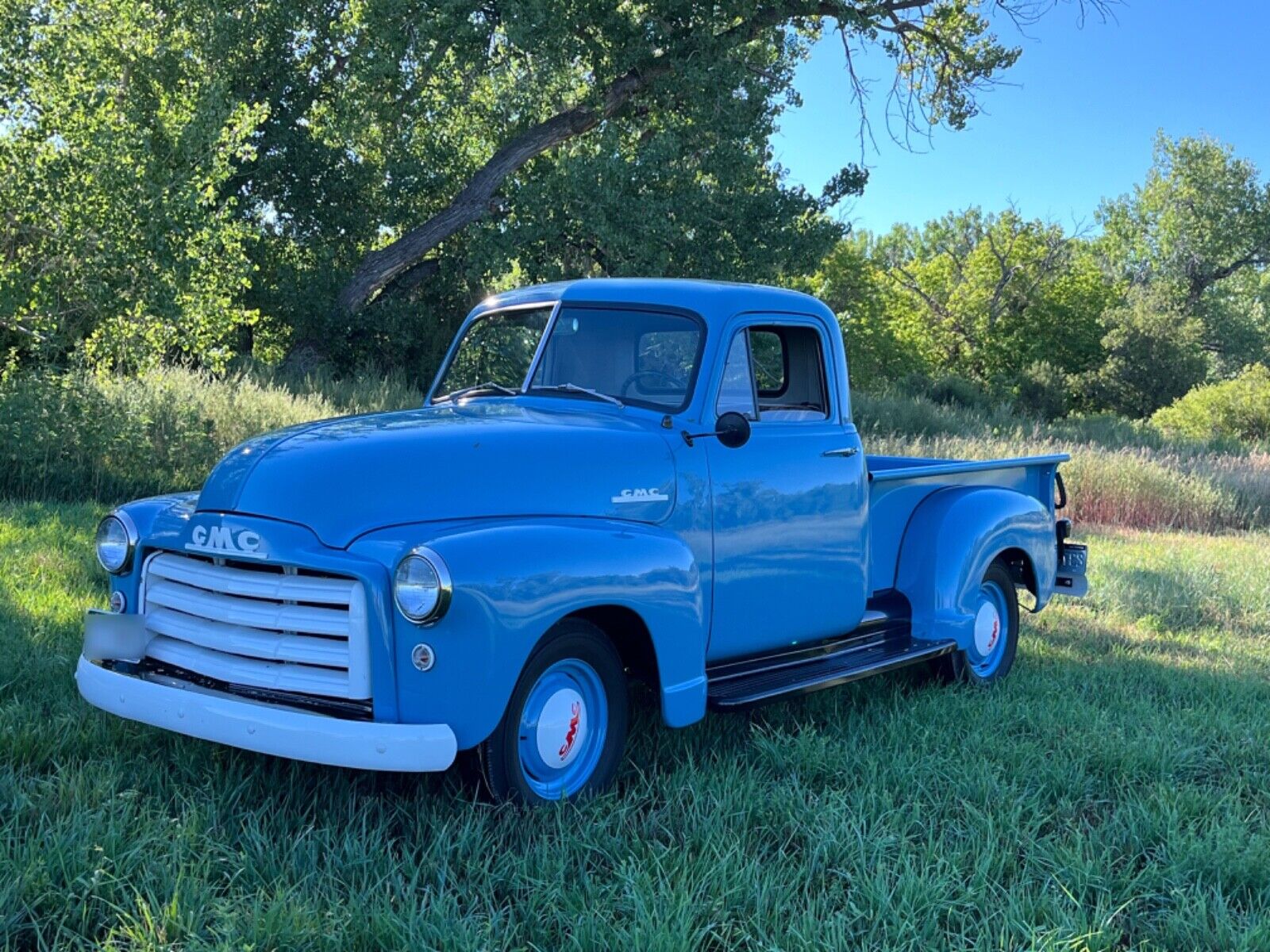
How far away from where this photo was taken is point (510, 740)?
346 centimetres

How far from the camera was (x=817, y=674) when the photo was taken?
14.8 feet

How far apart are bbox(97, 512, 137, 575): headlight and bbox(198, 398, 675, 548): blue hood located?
0.42 metres

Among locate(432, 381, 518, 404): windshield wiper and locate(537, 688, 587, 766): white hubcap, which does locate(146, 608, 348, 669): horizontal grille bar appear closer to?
locate(537, 688, 587, 766): white hubcap

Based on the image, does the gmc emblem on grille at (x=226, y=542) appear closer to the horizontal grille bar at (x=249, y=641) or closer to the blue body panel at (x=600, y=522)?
the blue body panel at (x=600, y=522)

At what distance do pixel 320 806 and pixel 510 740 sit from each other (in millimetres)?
709

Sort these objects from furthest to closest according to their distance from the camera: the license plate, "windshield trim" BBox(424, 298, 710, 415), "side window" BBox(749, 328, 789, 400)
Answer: the license plate, "side window" BBox(749, 328, 789, 400), "windshield trim" BBox(424, 298, 710, 415)

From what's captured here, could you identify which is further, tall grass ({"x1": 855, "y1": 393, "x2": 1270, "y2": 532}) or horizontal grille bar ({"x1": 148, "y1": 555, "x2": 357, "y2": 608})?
Answer: tall grass ({"x1": 855, "y1": 393, "x2": 1270, "y2": 532})

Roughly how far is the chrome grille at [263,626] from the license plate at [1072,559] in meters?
4.82

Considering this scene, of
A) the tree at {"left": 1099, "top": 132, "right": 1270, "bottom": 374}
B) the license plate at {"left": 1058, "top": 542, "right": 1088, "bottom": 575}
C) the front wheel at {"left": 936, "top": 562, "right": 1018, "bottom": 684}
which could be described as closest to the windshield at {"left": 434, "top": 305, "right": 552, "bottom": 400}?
the front wheel at {"left": 936, "top": 562, "right": 1018, "bottom": 684}

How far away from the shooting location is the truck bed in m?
5.41

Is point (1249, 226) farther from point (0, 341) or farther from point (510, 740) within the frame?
point (510, 740)

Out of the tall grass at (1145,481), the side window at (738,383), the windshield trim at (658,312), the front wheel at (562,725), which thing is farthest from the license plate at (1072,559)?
the tall grass at (1145,481)

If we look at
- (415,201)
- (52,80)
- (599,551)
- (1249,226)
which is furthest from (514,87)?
(1249,226)

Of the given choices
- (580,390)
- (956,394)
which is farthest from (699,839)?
(956,394)
